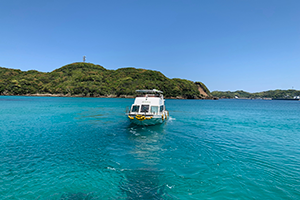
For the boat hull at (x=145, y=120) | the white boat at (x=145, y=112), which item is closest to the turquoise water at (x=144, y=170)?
the boat hull at (x=145, y=120)

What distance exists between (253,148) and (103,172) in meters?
16.9

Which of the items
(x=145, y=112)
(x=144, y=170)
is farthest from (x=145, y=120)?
(x=144, y=170)

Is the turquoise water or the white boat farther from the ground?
the white boat

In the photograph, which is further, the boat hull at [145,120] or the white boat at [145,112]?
the white boat at [145,112]

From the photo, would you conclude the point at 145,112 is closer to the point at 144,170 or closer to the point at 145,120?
the point at 145,120

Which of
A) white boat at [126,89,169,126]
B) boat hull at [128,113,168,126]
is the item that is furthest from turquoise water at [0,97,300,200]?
white boat at [126,89,169,126]

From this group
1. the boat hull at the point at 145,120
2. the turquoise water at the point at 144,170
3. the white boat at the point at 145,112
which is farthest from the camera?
the white boat at the point at 145,112

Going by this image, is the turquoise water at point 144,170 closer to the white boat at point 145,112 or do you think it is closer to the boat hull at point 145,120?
the boat hull at point 145,120

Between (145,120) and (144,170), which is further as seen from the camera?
(145,120)

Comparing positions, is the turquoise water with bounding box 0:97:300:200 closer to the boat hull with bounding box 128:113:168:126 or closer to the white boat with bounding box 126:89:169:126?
the boat hull with bounding box 128:113:168:126

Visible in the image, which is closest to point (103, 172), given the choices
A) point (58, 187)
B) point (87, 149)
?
point (58, 187)

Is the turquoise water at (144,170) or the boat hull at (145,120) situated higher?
the boat hull at (145,120)

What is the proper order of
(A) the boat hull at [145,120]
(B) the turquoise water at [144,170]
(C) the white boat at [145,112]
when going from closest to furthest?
(B) the turquoise water at [144,170], (A) the boat hull at [145,120], (C) the white boat at [145,112]

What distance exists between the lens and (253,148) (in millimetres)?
17766
